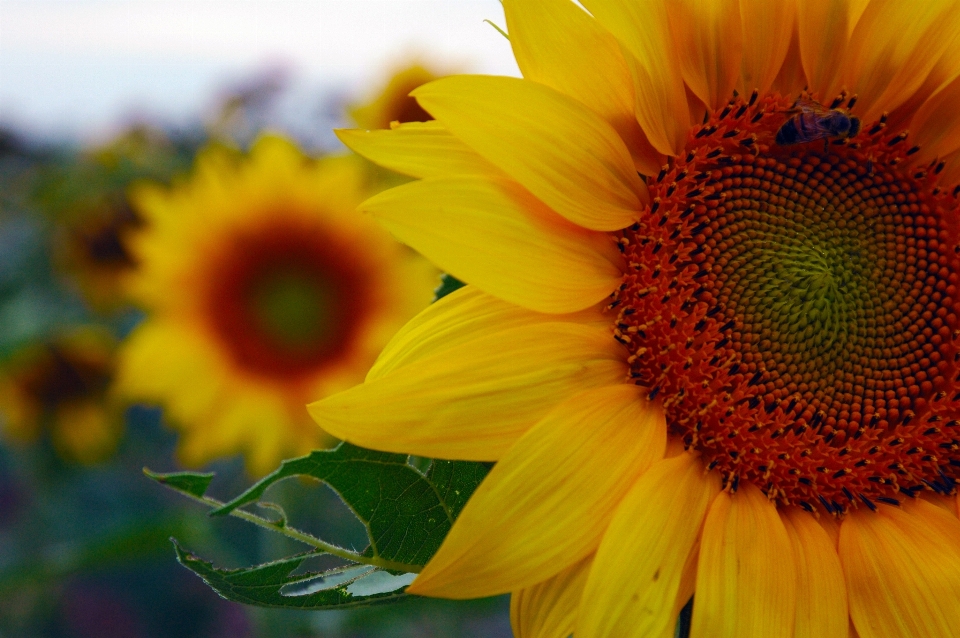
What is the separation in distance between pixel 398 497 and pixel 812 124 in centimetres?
74

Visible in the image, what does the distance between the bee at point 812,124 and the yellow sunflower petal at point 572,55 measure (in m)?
0.24

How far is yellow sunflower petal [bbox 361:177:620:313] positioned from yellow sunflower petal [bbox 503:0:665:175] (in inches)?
6.1

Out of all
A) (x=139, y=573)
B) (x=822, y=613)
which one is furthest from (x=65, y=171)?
(x=822, y=613)

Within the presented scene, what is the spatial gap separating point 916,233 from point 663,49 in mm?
496

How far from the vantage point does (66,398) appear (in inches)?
152

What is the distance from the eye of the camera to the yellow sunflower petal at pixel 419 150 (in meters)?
1.15

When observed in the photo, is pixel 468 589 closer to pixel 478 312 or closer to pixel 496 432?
pixel 496 432

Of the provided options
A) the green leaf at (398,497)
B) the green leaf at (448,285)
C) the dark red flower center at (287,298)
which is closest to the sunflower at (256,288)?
the dark red flower center at (287,298)

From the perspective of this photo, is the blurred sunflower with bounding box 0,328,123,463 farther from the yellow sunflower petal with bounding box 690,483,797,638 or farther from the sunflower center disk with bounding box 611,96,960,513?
the yellow sunflower petal with bounding box 690,483,797,638

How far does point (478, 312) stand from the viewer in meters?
1.12

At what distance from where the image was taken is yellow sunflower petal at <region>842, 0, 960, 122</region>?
1.32m

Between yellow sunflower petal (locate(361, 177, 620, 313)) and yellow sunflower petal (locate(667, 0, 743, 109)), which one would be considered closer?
yellow sunflower petal (locate(361, 177, 620, 313))

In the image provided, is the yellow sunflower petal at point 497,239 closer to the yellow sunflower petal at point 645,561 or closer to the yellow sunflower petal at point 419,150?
the yellow sunflower petal at point 419,150

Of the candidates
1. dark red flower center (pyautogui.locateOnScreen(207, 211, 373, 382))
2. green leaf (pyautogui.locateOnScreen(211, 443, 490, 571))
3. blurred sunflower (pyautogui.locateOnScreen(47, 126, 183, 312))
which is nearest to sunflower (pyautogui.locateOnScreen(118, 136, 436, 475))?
dark red flower center (pyautogui.locateOnScreen(207, 211, 373, 382))
